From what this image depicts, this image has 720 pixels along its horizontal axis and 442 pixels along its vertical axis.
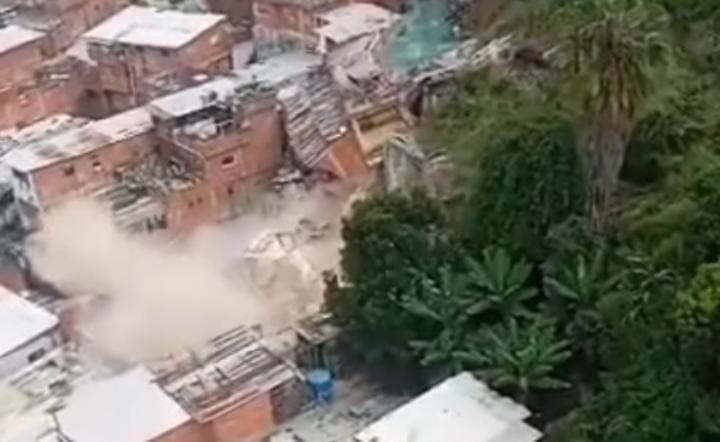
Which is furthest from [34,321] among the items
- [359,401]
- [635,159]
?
[635,159]

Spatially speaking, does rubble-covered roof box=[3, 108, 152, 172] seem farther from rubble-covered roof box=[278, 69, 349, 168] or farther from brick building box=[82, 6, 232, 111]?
rubble-covered roof box=[278, 69, 349, 168]

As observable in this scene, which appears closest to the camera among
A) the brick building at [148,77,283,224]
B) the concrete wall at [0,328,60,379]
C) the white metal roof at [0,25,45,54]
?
the concrete wall at [0,328,60,379]

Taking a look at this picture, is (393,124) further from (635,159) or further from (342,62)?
(635,159)

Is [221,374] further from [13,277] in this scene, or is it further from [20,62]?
[20,62]

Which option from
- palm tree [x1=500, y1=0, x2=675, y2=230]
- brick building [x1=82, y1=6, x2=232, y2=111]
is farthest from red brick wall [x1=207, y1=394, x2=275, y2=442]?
brick building [x1=82, y1=6, x2=232, y2=111]

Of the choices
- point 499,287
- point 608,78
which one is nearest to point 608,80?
point 608,78

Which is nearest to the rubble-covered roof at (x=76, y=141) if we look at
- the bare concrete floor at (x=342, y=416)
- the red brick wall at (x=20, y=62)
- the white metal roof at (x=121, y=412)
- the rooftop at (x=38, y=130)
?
the rooftop at (x=38, y=130)
